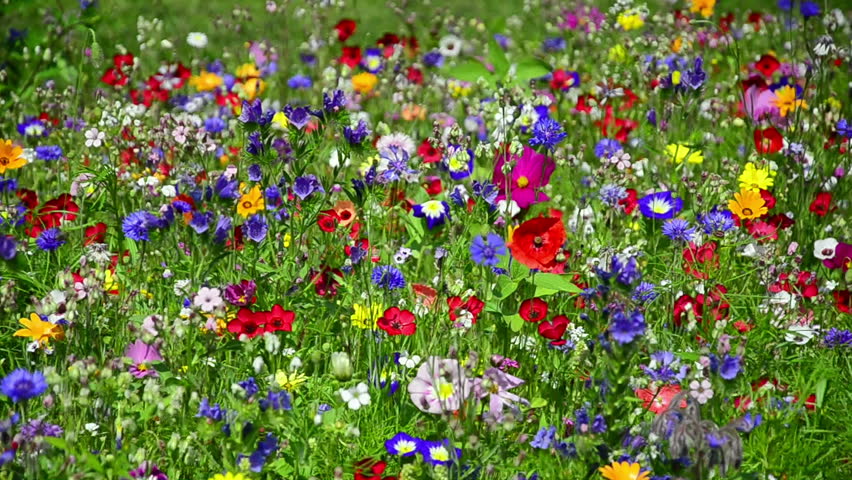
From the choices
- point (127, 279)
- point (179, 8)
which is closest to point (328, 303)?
point (127, 279)

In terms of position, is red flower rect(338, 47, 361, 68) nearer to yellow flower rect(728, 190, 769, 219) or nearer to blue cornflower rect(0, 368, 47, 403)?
yellow flower rect(728, 190, 769, 219)

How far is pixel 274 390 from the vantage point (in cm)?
208

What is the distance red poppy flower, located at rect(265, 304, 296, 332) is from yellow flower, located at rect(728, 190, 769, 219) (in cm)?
144

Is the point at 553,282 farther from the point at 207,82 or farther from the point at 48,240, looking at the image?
the point at 207,82

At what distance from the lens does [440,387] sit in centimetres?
229

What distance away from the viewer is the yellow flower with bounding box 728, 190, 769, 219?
3055mm

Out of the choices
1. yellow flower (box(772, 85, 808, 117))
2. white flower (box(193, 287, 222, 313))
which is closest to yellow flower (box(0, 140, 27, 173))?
white flower (box(193, 287, 222, 313))

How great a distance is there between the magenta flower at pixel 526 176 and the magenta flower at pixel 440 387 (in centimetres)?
88

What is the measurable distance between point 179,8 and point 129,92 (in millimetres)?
2773

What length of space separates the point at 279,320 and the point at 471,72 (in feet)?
7.86

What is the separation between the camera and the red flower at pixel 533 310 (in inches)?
105

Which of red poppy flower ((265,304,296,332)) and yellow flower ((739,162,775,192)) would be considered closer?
red poppy flower ((265,304,296,332))

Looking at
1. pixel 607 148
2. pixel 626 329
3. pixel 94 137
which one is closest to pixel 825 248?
pixel 607 148

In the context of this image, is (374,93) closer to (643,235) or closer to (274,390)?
(643,235)
